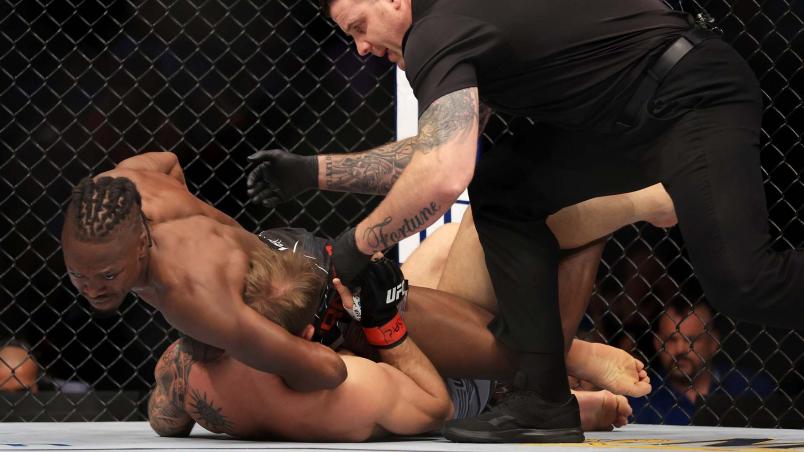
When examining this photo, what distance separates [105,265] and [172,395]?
0.45 meters

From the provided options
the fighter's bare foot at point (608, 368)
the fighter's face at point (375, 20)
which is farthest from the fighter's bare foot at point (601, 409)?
the fighter's face at point (375, 20)

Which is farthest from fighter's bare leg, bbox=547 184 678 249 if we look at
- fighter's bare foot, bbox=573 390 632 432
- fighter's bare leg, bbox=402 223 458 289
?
fighter's bare leg, bbox=402 223 458 289

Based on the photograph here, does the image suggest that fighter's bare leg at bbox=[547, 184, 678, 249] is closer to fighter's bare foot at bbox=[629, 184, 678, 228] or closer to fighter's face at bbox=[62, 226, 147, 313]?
fighter's bare foot at bbox=[629, 184, 678, 228]

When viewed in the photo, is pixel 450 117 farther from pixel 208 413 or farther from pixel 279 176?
pixel 208 413

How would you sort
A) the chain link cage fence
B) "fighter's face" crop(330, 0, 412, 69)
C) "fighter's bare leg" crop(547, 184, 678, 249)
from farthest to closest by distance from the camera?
1. the chain link cage fence
2. "fighter's bare leg" crop(547, 184, 678, 249)
3. "fighter's face" crop(330, 0, 412, 69)

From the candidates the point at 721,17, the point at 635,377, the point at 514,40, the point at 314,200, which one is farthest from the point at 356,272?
the point at 721,17

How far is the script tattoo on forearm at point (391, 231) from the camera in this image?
1.64 meters

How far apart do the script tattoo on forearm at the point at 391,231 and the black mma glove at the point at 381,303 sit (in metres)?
0.16

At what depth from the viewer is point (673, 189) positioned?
167cm

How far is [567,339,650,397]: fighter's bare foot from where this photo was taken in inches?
84.3

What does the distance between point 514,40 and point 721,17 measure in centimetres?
161

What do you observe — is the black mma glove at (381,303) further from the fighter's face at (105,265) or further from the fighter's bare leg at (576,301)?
the fighter's face at (105,265)

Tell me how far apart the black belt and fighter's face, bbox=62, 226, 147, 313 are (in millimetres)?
857

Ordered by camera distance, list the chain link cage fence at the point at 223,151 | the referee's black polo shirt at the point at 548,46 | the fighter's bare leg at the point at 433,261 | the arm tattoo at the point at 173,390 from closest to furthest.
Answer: the referee's black polo shirt at the point at 548,46, the arm tattoo at the point at 173,390, the fighter's bare leg at the point at 433,261, the chain link cage fence at the point at 223,151
